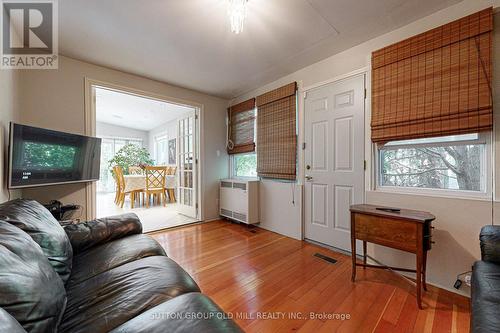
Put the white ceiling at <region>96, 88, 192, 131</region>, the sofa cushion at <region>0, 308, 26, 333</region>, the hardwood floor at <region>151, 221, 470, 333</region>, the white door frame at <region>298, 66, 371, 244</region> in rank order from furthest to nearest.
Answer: the white ceiling at <region>96, 88, 192, 131</region> → the white door frame at <region>298, 66, 371, 244</region> → the hardwood floor at <region>151, 221, 470, 333</region> → the sofa cushion at <region>0, 308, 26, 333</region>

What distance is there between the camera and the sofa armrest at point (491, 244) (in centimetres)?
122

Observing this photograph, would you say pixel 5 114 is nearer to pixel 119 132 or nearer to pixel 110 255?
pixel 110 255

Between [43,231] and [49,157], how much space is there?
1348mm

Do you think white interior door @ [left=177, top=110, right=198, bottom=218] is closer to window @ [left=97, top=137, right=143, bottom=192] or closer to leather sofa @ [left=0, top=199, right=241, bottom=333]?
leather sofa @ [left=0, top=199, right=241, bottom=333]

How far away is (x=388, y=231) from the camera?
168 centimetres

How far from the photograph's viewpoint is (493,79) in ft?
5.14

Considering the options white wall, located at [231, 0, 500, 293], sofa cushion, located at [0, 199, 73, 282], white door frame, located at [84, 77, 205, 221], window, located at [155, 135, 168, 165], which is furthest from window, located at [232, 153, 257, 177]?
window, located at [155, 135, 168, 165]

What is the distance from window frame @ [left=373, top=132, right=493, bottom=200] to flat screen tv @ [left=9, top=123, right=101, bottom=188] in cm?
329

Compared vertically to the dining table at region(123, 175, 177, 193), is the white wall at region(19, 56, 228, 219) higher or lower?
higher

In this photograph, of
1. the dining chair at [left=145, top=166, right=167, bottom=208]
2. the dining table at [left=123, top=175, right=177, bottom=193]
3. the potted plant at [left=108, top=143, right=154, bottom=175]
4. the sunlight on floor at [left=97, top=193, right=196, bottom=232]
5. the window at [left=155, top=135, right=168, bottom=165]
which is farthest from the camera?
the window at [left=155, top=135, right=168, bottom=165]

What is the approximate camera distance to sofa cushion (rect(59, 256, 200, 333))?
0.84 meters

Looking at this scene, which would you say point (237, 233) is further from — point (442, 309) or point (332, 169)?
point (442, 309)

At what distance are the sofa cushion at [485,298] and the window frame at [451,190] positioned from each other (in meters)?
0.67

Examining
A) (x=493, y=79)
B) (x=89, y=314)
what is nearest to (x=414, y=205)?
(x=493, y=79)
